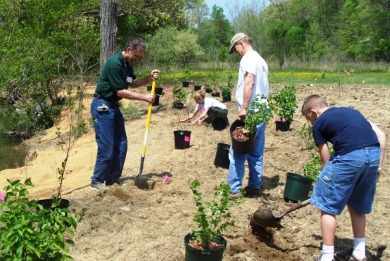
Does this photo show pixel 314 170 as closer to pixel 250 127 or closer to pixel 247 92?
pixel 250 127

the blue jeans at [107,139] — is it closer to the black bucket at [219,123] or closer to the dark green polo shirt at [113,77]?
the dark green polo shirt at [113,77]

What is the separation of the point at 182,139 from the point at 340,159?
4.99 m

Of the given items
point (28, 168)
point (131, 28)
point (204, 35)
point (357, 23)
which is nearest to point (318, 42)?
point (357, 23)

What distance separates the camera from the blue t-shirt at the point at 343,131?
12.1 ft

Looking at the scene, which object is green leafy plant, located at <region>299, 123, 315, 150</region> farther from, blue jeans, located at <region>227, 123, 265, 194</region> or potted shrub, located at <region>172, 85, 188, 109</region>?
potted shrub, located at <region>172, 85, 188, 109</region>

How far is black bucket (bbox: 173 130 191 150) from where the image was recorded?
27.7 ft

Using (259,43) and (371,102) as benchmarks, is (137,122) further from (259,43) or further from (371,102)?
(259,43)

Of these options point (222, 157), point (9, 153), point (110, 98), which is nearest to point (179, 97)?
point (9, 153)

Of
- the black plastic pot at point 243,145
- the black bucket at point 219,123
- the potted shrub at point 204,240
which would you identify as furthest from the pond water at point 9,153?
the potted shrub at point 204,240

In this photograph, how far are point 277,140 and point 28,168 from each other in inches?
195

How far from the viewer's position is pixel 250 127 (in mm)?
5461

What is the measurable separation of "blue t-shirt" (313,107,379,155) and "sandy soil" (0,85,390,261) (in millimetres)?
1219

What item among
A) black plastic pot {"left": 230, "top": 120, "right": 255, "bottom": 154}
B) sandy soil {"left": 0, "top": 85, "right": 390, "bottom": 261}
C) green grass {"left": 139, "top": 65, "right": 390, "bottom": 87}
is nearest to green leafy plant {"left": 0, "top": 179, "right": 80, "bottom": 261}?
sandy soil {"left": 0, "top": 85, "right": 390, "bottom": 261}

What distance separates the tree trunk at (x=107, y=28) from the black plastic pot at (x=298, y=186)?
9.36m
